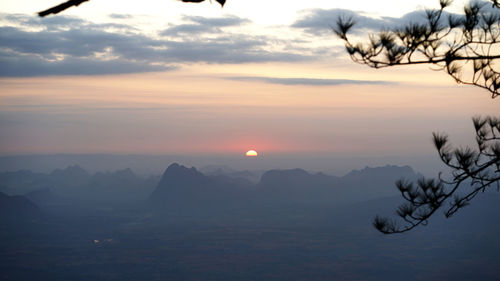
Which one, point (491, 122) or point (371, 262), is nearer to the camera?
point (491, 122)

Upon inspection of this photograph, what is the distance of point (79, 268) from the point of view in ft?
504

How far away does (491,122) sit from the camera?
26.2 ft

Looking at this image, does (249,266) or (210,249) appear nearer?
(249,266)

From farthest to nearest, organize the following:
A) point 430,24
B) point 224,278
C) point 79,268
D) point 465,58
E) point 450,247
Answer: point 450,247
point 79,268
point 224,278
point 430,24
point 465,58

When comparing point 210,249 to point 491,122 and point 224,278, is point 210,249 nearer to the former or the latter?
point 224,278

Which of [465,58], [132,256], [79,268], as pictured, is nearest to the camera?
[465,58]

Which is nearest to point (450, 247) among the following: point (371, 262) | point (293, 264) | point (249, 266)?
point (371, 262)

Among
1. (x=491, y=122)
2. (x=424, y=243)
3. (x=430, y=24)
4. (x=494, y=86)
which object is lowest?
(x=424, y=243)

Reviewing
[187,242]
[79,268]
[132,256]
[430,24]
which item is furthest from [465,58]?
[187,242]

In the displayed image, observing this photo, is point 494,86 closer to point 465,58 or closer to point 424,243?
point 465,58

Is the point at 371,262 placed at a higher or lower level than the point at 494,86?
lower

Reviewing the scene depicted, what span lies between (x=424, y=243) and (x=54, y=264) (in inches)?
5813

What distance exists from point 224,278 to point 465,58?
140m

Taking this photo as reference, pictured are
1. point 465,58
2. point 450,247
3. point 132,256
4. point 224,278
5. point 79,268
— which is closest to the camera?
point 465,58
